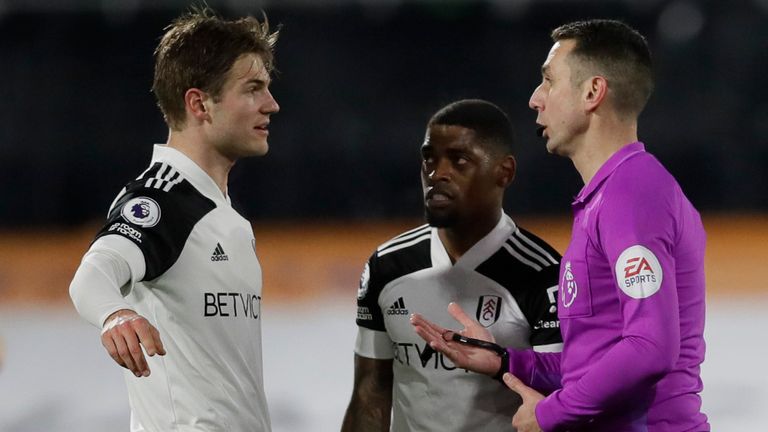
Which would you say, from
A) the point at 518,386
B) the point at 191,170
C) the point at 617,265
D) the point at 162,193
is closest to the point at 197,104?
Answer: the point at 191,170

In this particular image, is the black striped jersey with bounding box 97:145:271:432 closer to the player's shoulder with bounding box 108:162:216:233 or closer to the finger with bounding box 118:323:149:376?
the player's shoulder with bounding box 108:162:216:233

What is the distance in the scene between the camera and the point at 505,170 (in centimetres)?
345

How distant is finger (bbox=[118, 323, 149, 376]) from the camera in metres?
2.33

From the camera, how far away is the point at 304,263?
28.7 ft

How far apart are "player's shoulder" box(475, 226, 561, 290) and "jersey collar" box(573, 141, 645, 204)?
22.0 inches

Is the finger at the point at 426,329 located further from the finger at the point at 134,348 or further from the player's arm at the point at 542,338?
the finger at the point at 134,348

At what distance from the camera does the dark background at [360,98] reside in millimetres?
9586

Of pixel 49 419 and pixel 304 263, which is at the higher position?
pixel 304 263

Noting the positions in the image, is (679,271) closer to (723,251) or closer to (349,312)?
(349,312)

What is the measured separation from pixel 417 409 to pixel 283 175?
21.2ft

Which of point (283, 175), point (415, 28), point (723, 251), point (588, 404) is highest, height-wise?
point (415, 28)

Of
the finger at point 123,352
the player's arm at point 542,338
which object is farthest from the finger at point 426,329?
the finger at point 123,352

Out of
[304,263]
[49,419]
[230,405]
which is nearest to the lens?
[230,405]

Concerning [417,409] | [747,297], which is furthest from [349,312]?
[417,409]
